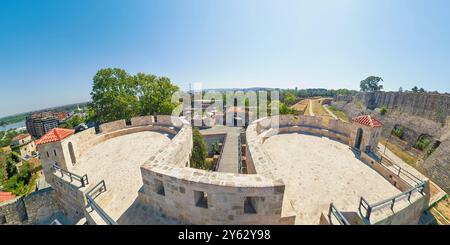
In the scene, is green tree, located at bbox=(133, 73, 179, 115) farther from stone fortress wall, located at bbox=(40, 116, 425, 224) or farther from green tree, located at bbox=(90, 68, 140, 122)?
stone fortress wall, located at bbox=(40, 116, 425, 224)

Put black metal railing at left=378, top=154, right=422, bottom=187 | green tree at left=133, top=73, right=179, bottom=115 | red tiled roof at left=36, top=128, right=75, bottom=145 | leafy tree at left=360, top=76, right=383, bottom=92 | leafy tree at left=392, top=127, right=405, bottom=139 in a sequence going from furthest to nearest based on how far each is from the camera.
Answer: leafy tree at left=360, top=76, right=383, bottom=92
leafy tree at left=392, top=127, right=405, bottom=139
green tree at left=133, top=73, right=179, bottom=115
red tiled roof at left=36, top=128, right=75, bottom=145
black metal railing at left=378, top=154, right=422, bottom=187

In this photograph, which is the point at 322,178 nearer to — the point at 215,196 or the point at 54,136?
the point at 215,196

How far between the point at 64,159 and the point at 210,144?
1434 cm

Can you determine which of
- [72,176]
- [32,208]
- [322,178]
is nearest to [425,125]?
[322,178]

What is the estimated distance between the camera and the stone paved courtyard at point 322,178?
5258mm

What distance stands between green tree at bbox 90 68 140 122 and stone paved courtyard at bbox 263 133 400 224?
13971 mm

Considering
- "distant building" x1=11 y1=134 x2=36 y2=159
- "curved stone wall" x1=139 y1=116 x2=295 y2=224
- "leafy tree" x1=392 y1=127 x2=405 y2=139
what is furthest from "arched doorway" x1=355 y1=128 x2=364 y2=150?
"distant building" x1=11 y1=134 x2=36 y2=159

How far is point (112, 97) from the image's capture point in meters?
15.5

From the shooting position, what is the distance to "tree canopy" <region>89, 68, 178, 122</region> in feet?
51.3

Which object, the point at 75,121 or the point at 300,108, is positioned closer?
the point at 75,121

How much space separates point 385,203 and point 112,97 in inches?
745

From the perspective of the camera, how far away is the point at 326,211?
4906mm

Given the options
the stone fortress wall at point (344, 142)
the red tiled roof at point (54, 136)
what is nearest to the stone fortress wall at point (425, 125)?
the stone fortress wall at point (344, 142)
